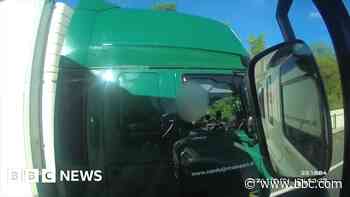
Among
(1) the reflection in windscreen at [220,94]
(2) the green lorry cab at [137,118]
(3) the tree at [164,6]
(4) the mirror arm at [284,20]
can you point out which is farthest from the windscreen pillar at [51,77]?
(4) the mirror arm at [284,20]

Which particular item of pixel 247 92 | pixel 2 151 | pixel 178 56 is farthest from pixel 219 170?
pixel 2 151

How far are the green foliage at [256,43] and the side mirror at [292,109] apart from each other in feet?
0.18

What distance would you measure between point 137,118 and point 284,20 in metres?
0.69

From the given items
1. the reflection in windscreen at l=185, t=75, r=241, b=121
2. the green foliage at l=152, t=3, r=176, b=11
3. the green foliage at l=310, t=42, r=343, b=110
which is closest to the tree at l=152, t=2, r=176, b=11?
the green foliage at l=152, t=3, r=176, b=11

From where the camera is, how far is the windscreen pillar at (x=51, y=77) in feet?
6.59

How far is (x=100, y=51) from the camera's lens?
2084 millimetres

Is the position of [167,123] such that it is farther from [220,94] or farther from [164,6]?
[164,6]

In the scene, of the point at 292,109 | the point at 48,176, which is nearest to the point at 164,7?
the point at 292,109

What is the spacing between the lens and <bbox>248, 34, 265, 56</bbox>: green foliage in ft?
6.45

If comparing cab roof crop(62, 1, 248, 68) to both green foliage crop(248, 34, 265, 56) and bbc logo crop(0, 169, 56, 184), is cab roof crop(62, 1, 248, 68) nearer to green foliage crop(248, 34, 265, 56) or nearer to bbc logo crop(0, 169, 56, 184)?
green foliage crop(248, 34, 265, 56)

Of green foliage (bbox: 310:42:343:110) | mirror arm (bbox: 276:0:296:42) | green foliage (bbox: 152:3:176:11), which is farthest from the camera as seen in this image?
green foliage (bbox: 152:3:176:11)

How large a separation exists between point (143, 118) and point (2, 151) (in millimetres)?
568

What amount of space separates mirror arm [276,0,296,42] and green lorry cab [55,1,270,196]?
0.75 feet

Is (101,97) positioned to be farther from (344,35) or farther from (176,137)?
(344,35)
